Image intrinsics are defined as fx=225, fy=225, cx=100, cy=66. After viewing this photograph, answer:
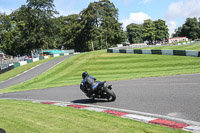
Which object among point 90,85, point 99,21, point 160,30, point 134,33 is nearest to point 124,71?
point 90,85

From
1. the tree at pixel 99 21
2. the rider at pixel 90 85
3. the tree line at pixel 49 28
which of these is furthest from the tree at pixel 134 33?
the rider at pixel 90 85

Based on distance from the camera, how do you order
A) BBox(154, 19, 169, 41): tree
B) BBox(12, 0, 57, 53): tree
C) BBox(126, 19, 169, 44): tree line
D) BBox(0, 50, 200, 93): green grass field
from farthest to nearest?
1. BBox(154, 19, 169, 41): tree
2. BBox(126, 19, 169, 44): tree line
3. BBox(12, 0, 57, 53): tree
4. BBox(0, 50, 200, 93): green grass field

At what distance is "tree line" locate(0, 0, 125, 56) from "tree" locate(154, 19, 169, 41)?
46.3 metres

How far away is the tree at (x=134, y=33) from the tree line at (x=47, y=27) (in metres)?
53.6

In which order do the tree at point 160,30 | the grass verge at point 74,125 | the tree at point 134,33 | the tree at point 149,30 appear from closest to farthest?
the grass verge at point 74,125 → the tree at point 149,30 → the tree at point 160,30 → the tree at point 134,33

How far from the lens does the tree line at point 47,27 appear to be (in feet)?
210

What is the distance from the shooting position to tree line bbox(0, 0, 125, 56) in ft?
210

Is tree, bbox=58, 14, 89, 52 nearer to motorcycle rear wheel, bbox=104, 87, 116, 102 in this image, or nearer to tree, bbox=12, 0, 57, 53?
tree, bbox=12, 0, 57, 53

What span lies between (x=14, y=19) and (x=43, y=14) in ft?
60.3

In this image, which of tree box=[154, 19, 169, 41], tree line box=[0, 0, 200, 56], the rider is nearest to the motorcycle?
the rider

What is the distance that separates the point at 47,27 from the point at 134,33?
251ft

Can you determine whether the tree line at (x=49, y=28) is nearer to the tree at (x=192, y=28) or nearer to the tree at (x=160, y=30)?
the tree at (x=160, y=30)

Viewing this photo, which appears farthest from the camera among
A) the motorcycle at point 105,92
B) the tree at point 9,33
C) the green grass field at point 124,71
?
the tree at point 9,33

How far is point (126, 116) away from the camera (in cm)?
722
